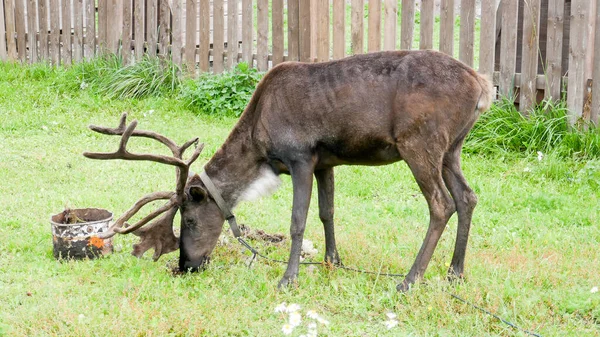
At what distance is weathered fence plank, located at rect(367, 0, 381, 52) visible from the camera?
11039 mm

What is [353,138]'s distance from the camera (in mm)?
6133

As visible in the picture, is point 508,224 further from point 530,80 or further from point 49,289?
point 49,289

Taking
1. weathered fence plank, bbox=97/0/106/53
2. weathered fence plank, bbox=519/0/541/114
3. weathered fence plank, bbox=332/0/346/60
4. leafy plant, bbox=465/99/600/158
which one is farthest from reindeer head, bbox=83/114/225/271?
weathered fence plank, bbox=97/0/106/53

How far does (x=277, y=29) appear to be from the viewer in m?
12.1

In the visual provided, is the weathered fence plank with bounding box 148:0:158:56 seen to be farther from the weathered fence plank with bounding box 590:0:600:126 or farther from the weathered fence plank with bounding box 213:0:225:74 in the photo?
the weathered fence plank with bounding box 590:0:600:126

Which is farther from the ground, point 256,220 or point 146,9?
point 146,9

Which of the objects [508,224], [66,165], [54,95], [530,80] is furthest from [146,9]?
[508,224]

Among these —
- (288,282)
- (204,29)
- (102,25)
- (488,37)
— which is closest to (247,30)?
(204,29)

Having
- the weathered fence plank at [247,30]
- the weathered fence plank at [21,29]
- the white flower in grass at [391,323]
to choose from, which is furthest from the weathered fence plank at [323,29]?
the white flower in grass at [391,323]

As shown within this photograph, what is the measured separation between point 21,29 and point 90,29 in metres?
1.70

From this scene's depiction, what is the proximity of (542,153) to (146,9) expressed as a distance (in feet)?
22.5

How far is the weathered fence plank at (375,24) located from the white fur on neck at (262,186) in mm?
4869

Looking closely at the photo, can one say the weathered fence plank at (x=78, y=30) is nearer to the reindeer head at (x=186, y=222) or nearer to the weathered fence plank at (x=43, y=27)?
the weathered fence plank at (x=43, y=27)

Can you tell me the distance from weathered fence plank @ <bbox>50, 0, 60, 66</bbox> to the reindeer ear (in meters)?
8.41
